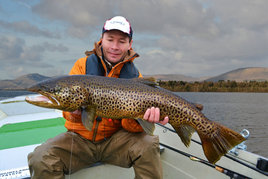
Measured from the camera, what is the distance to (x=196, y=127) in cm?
271

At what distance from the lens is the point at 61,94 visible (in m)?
2.46

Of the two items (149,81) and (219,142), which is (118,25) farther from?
(219,142)

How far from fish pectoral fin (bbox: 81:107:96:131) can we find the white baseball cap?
142 centimetres

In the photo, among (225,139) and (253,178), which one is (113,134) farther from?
(253,178)

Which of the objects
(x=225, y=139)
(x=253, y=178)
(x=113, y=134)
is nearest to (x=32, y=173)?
(x=113, y=134)

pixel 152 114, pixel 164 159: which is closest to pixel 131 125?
pixel 152 114

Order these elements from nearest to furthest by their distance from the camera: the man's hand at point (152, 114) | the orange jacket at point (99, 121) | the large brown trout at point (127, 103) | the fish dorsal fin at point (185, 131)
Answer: the large brown trout at point (127, 103)
the man's hand at point (152, 114)
the fish dorsal fin at point (185, 131)
the orange jacket at point (99, 121)

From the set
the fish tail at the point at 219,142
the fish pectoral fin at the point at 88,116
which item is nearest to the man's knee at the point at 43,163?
the fish pectoral fin at the point at 88,116

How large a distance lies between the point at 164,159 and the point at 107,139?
1.75 meters

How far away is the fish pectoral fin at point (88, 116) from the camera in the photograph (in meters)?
2.49

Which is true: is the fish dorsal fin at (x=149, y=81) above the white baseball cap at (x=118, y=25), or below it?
below

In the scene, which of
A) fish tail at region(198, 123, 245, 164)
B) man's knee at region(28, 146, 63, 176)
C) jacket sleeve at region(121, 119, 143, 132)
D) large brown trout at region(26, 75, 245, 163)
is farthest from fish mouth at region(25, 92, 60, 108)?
fish tail at region(198, 123, 245, 164)

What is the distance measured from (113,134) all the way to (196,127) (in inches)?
52.3

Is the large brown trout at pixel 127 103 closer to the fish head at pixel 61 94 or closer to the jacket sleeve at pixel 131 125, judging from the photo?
the fish head at pixel 61 94
